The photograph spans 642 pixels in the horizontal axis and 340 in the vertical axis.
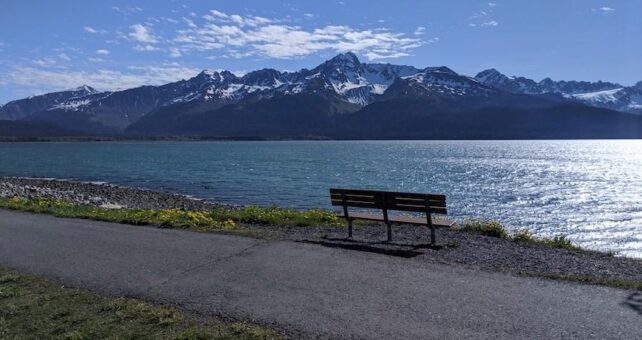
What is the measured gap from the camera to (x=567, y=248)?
16.2 metres

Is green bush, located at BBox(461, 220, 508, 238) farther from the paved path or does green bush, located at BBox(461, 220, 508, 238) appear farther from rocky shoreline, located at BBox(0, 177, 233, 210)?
rocky shoreline, located at BBox(0, 177, 233, 210)

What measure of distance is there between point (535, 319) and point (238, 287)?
5.17 m

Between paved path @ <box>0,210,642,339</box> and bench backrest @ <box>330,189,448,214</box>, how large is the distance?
2.87m

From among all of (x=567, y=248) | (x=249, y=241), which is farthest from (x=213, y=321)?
(x=567, y=248)

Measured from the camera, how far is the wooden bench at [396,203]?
1487 centimetres

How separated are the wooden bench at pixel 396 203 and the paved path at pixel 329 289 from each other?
283 cm

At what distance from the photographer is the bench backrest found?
1487 centimetres

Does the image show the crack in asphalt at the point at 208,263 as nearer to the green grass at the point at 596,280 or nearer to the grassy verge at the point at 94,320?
the grassy verge at the point at 94,320

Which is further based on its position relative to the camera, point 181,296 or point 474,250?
point 474,250

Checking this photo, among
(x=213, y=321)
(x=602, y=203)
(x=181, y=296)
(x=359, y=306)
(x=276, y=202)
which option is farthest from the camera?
(x=602, y=203)

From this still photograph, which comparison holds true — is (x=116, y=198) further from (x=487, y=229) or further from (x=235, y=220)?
(x=487, y=229)

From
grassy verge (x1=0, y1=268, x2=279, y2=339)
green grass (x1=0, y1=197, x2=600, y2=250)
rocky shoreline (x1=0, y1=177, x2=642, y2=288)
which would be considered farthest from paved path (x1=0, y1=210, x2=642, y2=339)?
green grass (x1=0, y1=197, x2=600, y2=250)

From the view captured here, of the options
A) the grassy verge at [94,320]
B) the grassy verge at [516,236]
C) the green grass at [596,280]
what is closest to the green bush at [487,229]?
the grassy verge at [516,236]

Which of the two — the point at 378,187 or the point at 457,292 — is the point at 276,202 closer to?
the point at 378,187
